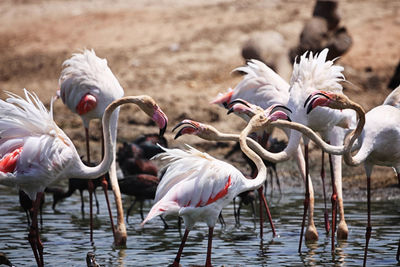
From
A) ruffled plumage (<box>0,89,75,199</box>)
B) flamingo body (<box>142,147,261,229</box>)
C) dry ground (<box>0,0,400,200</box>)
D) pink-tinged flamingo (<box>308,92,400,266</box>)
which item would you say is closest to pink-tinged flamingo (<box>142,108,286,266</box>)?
flamingo body (<box>142,147,261,229</box>)

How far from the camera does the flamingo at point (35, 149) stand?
21.6 ft

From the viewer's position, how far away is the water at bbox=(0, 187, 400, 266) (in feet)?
23.3

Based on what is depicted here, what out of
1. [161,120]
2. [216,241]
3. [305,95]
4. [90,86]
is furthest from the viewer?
[90,86]

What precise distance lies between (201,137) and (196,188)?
0.72 metres

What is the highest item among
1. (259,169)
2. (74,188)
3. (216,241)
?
(259,169)

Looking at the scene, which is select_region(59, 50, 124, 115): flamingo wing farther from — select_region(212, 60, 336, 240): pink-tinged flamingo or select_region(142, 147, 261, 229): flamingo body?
select_region(142, 147, 261, 229): flamingo body

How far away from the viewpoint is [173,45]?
1831 centimetres

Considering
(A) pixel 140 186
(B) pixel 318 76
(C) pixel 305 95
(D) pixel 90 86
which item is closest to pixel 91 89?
(D) pixel 90 86

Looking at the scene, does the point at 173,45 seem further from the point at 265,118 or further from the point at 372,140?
→ the point at 372,140

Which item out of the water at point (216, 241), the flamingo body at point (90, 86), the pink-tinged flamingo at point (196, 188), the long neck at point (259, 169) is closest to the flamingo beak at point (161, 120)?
the pink-tinged flamingo at point (196, 188)

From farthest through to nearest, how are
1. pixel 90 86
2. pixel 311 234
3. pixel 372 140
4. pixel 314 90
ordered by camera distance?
pixel 90 86 < pixel 311 234 < pixel 314 90 < pixel 372 140

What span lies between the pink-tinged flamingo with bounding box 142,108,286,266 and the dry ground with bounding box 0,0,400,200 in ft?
19.4

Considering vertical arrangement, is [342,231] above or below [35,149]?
below

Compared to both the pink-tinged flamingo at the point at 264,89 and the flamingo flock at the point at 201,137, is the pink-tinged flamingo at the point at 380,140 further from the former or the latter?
the pink-tinged flamingo at the point at 264,89
